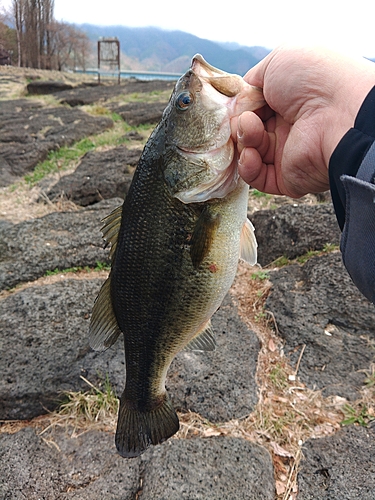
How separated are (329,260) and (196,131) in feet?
9.05

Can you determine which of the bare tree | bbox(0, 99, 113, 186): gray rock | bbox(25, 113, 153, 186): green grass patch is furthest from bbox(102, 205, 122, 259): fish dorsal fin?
the bare tree

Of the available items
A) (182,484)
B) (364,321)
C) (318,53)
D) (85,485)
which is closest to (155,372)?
(182,484)

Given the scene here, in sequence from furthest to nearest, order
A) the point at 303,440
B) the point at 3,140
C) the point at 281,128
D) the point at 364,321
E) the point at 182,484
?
the point at 3,140 < the point at 364,321 < the point at 303,440 < the point at 182,484 < the point at 281,128

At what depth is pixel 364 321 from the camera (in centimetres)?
360

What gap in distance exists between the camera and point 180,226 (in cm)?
196

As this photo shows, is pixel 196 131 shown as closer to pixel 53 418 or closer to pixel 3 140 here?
pixel 53 418

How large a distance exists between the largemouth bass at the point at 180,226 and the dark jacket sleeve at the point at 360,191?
1.80 ft

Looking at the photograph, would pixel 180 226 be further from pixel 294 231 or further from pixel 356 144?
pixel 294 231

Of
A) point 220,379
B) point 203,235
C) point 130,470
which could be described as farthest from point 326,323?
point 203,235

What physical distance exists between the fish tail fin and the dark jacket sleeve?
4.21ft

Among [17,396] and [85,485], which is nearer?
[85,485]

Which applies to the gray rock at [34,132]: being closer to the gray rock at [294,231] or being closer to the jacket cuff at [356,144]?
the gray rock at [294,231]

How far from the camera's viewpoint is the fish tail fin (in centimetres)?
212

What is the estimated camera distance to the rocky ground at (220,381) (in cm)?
254
